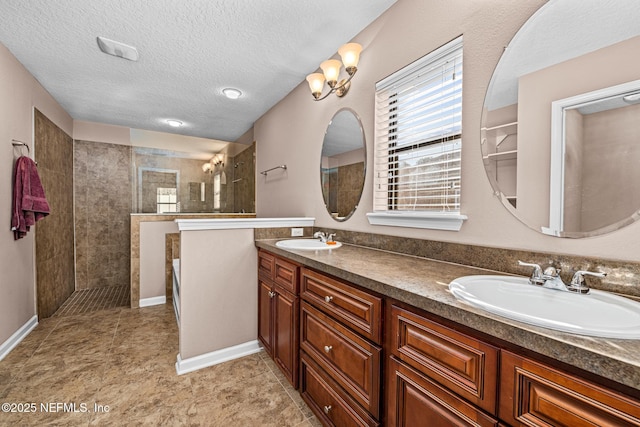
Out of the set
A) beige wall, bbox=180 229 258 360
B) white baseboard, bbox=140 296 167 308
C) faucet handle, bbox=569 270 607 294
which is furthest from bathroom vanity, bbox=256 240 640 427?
white baseboard, bbox=140 296 167 308

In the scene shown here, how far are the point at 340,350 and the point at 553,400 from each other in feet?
2.67

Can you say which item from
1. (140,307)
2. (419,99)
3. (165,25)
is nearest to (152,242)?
(140,307)

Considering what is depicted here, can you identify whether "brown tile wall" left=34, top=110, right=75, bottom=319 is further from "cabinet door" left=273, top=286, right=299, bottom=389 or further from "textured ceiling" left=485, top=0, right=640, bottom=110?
"textured ceiling" left=485, top=0, right=640, bottom=110

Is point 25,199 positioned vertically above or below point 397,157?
below

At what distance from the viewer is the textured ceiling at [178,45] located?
66.8 inches

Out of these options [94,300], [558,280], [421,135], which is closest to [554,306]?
[558,280]

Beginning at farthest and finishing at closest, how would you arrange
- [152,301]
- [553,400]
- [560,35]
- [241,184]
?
[241,184]
[152,301]
[560,35]
[553,400]

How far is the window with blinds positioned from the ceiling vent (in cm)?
195

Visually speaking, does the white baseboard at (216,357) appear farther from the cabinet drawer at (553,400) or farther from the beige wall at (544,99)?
the beige wall at (544,99)

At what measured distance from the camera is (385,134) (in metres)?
1.78

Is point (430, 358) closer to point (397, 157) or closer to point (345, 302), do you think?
point (345, 302)

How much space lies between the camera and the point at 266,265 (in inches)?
79.5

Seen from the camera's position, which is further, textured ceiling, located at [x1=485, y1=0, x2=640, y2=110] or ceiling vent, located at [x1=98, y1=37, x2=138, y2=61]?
ceiling vent, located at [x1=98, y1=37, x2=138, y2=61]

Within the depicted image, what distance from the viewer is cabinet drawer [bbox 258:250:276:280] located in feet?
6.30
